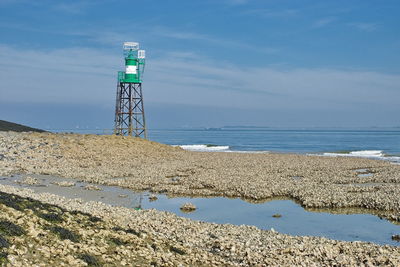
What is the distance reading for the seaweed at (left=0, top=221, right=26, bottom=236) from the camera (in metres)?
8.93

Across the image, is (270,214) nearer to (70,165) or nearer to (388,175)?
(388,175)

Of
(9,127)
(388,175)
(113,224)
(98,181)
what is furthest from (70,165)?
(9,127)

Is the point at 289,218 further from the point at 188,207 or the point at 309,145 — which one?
the point at 309,145

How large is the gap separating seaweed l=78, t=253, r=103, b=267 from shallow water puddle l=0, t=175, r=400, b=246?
24.0 feet

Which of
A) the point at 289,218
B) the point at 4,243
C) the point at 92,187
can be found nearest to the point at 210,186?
the point at 92,187

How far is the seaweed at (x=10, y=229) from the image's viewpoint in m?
8.93

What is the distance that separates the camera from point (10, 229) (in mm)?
9047

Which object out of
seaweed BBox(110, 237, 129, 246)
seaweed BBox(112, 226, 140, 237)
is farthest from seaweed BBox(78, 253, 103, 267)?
seaweed BBox(112, 226, 140, 237)

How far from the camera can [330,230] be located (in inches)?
571

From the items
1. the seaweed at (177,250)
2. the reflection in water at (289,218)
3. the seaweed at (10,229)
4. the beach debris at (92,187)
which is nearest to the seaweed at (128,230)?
the seaweed at (177,250)

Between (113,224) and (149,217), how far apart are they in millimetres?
2476

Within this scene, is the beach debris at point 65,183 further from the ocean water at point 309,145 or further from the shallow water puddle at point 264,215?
the ocean water at point 309,145

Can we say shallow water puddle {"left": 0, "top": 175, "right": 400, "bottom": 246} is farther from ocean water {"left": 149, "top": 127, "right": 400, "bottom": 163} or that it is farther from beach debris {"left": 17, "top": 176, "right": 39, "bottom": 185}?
ocean water {"left": 149, "top": 127, "right": 400, "bottom": 163}

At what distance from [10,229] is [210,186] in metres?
14.8
